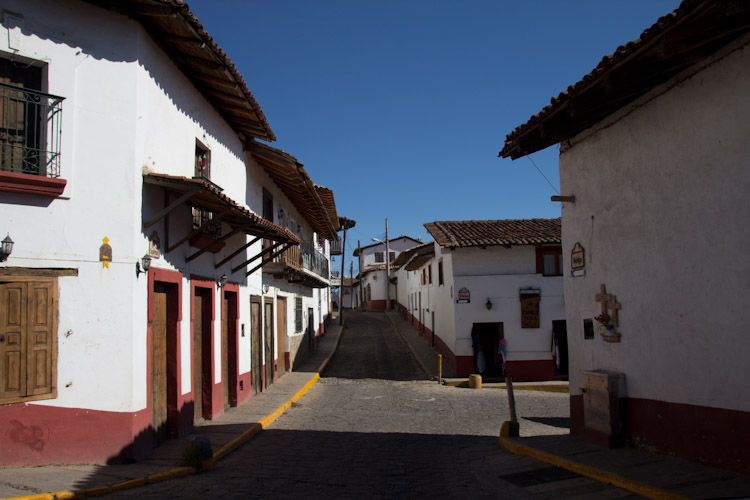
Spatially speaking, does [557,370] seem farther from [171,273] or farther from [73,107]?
[73,107]

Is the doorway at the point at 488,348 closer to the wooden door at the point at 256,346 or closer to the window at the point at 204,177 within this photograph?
the wooden door at the point at 256,346

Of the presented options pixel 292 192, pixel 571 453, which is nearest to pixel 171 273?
pixel 571 453

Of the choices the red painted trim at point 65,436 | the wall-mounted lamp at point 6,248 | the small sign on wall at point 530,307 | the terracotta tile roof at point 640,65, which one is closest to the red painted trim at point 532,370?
the small sign on wall at point 530,307

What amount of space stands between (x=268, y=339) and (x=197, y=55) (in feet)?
31.2

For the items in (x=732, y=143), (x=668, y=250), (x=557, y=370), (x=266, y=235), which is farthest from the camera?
(x=557, y=370)

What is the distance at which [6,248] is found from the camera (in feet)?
23.6

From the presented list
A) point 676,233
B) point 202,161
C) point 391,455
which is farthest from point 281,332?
point 676,233

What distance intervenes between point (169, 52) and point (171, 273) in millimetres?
3493

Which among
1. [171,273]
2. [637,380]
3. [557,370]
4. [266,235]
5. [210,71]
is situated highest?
[210,71]

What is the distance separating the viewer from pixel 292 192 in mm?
19484

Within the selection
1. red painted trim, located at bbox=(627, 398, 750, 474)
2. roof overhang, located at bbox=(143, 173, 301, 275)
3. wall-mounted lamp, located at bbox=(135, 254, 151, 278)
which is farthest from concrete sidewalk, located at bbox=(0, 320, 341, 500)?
red painted trim, located at bbox=(627, 398, 750, 474)

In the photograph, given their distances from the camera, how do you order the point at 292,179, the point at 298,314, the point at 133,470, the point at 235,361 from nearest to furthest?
1. the point at 133,470
2. the point at 235,361
3. the point at 292,179
4. the point at 298,314

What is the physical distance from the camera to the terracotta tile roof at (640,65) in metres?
5.56

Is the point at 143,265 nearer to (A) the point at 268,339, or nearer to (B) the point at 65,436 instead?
(B) the point at 65,436
